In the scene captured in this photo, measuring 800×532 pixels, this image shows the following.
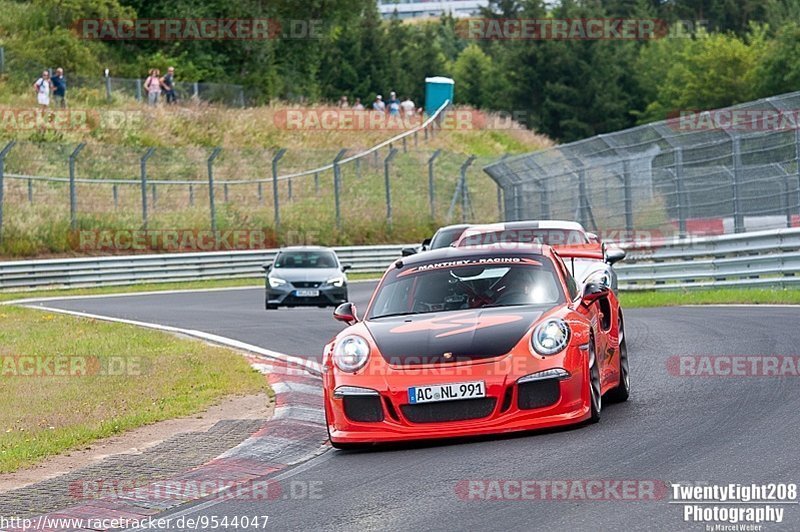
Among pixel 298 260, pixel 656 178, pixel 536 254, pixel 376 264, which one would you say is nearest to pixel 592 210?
pixel 656 178

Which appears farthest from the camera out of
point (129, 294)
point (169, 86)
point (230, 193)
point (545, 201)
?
point (169, 86)

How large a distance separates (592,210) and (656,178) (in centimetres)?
380

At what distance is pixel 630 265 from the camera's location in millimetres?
25672

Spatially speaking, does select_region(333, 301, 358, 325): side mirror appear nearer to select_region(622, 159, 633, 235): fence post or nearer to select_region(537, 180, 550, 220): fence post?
select_region(622, 159, 633, 235): fence post

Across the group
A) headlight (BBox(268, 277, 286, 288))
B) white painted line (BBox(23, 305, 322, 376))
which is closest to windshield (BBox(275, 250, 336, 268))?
headlight (BBox(268, 277, 286, 288))

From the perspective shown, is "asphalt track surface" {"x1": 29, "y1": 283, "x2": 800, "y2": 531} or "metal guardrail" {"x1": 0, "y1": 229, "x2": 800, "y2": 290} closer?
"asphalt track surface" {"x1": 29, "y1": 283, "x2": 800, "y2": 531}

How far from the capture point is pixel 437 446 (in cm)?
891

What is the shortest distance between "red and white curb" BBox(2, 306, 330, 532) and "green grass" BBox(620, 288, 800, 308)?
31.8ft

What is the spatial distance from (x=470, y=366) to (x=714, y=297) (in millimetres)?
13497

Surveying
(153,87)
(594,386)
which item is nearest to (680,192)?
(594,386)

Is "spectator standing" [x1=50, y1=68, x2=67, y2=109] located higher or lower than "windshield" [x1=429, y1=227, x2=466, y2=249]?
higher

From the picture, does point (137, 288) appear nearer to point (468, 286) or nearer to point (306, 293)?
point (306, 293)

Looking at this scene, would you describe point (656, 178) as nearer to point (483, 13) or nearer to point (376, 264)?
point (376, 264)

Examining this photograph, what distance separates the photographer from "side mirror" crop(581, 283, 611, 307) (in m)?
9.80
